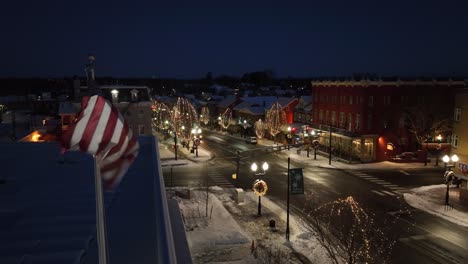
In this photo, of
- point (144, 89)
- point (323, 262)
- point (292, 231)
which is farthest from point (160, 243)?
point (144, 89)

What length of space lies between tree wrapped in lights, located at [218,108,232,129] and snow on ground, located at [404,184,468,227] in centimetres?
4600

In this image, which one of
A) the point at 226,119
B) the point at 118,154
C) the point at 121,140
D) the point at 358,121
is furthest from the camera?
the point at 226,119

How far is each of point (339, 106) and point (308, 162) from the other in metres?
11.9

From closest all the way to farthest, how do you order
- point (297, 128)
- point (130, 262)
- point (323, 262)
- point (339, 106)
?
point (130, 262) < point (323, 262) < point (339, 106) < point (297, 128)

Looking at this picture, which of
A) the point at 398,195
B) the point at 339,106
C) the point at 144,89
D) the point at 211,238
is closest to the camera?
the point at 211,238

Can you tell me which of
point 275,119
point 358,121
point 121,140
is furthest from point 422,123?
point 121,140

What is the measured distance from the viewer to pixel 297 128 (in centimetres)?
6141

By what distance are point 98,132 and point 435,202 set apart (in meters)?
28.5

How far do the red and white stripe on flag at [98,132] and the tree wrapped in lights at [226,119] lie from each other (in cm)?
6682

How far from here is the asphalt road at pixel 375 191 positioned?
21.1 meters

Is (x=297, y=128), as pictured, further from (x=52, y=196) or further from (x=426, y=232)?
(x=52, y=196)

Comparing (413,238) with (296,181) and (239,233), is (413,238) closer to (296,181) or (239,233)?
(296,181)

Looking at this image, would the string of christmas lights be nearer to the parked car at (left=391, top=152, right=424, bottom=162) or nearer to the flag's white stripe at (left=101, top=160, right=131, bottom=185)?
the parked car at (left=391, top=152, right=424, bottom=162)

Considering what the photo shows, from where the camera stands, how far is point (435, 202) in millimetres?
29422
